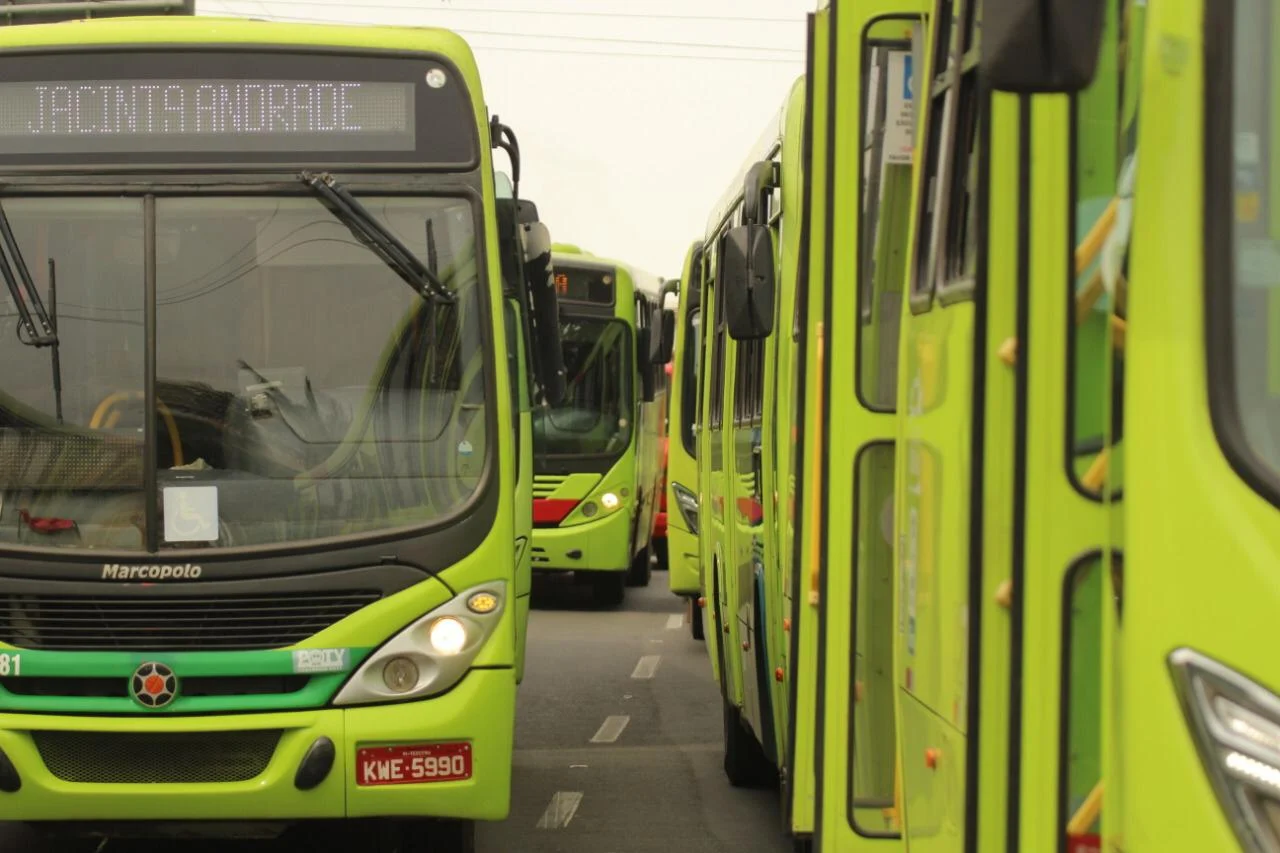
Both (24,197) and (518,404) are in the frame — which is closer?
(24,197)

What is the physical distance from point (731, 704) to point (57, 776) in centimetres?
373

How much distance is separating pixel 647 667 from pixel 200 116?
8282 mm

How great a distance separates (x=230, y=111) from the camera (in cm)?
675

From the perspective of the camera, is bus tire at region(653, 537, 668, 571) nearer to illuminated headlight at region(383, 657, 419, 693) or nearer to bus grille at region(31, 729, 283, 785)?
illuminated headlight at region(383, 657, 419, 693)

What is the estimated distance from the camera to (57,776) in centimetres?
Result: 627

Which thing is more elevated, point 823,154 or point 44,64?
point 44,64

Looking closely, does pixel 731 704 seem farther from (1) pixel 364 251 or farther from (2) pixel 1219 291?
(2) pixel 1219 291

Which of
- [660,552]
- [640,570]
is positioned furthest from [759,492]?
[660,552]

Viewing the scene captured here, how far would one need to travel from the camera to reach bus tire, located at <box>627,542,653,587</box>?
21859 mm

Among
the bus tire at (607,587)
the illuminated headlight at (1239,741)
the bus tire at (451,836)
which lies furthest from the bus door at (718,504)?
the bus tire at (607,587)

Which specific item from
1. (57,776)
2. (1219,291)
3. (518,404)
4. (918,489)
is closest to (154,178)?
(518,404)

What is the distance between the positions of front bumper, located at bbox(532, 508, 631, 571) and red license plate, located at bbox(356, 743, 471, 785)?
1228 cm

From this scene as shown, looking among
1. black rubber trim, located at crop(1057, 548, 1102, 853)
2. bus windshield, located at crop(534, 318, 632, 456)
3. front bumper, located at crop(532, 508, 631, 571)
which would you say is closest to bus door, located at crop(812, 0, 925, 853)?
black rubber trim, located at crop(1057, 548, 1102, 853)

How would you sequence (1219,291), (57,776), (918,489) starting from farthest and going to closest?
1. (57,776)
2. (918,489)
3. (1219,291)
